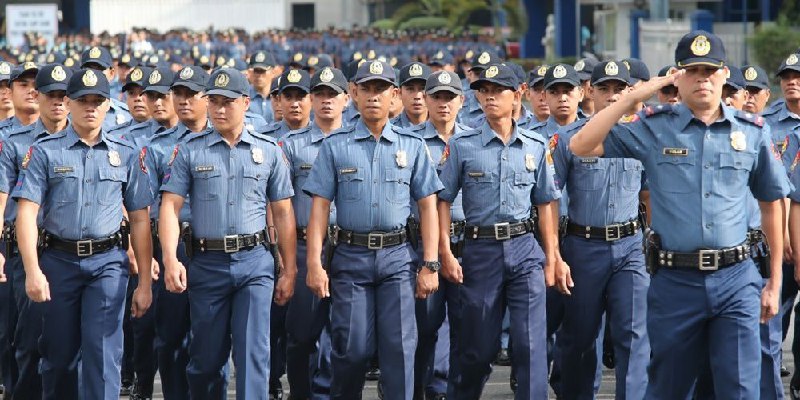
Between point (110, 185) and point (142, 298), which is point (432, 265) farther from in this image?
point (110, 185)

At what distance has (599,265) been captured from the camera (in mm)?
10109

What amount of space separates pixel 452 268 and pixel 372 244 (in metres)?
0.54

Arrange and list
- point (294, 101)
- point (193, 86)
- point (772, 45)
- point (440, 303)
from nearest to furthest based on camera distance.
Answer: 1. point (440, 303)
2. point (193, 86)
3. point (294, 101)
4. point (772, 45)

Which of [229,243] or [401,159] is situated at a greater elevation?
[401,159]

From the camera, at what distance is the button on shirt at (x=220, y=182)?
31.2 ft

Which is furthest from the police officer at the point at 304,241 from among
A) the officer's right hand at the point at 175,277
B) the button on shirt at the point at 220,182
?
the officer's right hand at the point at 175,277

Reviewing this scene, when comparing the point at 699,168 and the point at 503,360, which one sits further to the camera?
the point at 503,360

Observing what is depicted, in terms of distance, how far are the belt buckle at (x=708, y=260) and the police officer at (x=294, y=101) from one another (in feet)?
14.2

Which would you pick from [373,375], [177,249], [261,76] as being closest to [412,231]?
[177,249]

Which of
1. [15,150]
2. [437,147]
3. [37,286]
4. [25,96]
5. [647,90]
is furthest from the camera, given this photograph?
[25,96]

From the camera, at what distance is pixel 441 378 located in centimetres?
1104

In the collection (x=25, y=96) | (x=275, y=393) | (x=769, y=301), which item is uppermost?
(x=25, y=96)

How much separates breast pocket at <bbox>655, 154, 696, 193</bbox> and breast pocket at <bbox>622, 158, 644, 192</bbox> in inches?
77.3

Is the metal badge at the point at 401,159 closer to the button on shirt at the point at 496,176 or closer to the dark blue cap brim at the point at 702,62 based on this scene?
the button on shirt at the point at 496,176
